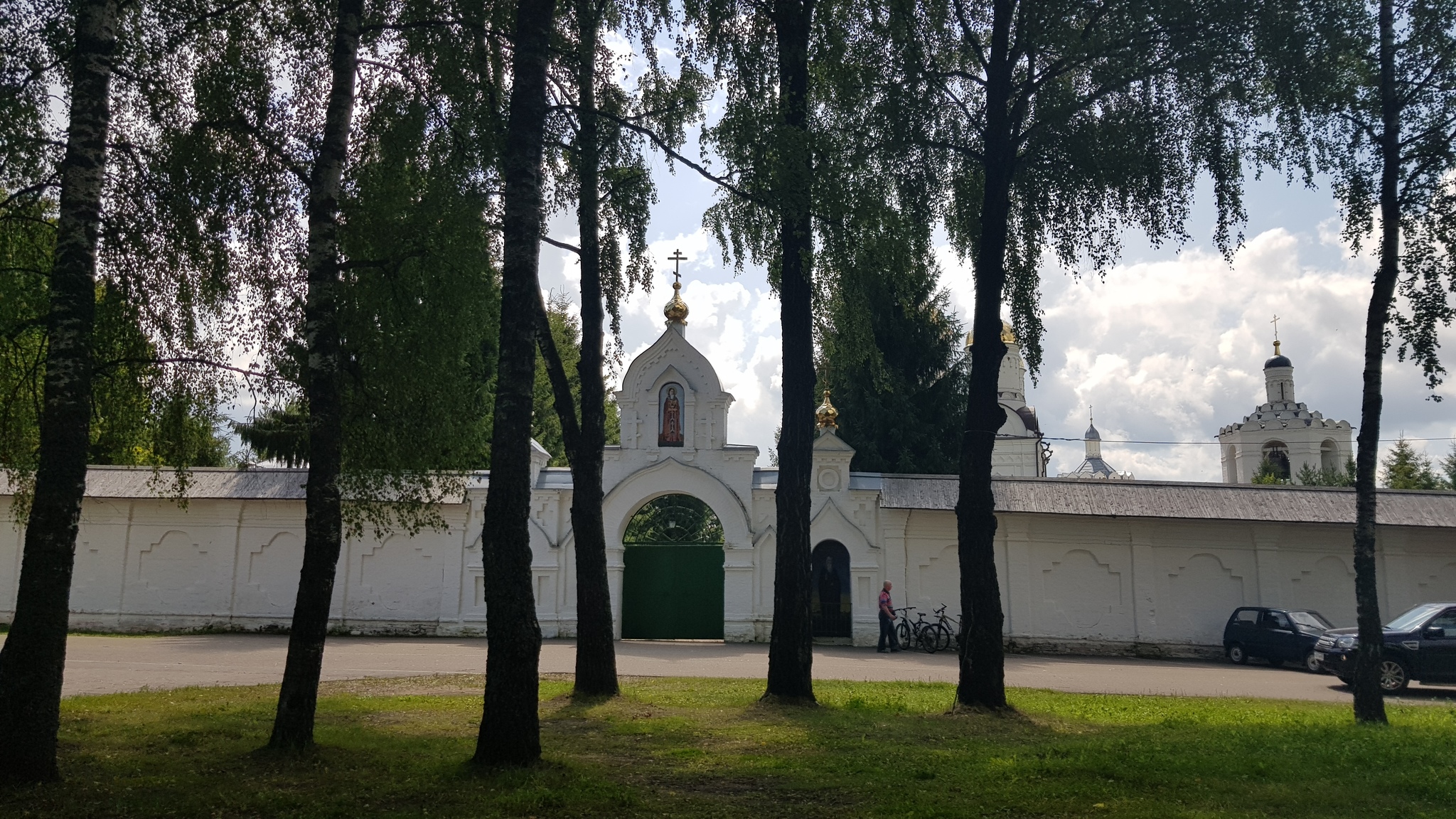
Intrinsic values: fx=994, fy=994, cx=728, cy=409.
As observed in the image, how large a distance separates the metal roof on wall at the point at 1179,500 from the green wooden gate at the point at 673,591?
461cm

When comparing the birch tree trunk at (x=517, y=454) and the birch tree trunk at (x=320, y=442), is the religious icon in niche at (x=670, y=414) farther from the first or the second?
Answer: the birch tree trunk at (x=517, y=454)

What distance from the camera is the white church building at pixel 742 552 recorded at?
23.5 m

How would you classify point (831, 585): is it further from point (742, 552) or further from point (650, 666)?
point (650, 666)

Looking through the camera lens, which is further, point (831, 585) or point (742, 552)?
point (831, 585)

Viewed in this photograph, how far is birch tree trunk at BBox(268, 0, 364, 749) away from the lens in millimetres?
8359

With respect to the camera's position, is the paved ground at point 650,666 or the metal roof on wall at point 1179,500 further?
the metal roof on wall at point 1179,500

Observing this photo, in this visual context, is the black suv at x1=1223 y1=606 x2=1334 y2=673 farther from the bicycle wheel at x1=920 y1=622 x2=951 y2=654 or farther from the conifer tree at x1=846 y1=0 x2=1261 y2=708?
the conifer tree at x1=846 y1=0 x2=1261 y2=708

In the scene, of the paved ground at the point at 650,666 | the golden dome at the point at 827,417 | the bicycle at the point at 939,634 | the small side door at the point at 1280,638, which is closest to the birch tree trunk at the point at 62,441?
the paved ground at the point at 650,666

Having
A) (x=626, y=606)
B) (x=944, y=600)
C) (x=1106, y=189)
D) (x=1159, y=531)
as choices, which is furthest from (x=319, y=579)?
(x=1159, y=531)

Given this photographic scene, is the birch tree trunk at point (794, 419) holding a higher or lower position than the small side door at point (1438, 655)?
higher

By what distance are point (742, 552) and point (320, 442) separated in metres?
16.1

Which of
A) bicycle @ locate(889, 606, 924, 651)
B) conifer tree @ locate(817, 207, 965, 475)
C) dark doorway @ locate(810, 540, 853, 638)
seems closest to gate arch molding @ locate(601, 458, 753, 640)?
dark doorway @ locate(810, 540, 853, 638)

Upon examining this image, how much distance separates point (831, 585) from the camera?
24984 millimetres

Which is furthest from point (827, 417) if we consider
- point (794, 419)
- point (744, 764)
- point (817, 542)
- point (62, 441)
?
point (62, 441)
